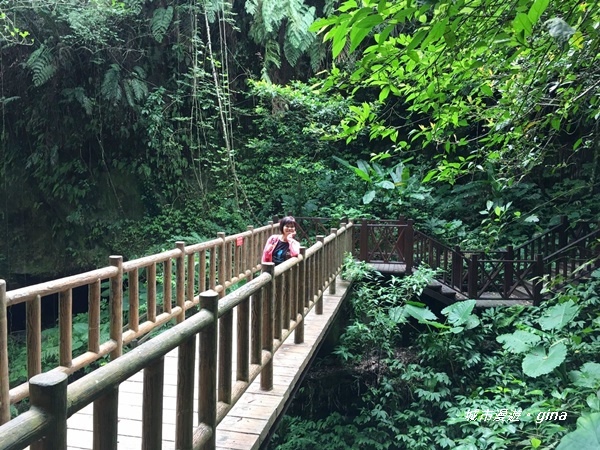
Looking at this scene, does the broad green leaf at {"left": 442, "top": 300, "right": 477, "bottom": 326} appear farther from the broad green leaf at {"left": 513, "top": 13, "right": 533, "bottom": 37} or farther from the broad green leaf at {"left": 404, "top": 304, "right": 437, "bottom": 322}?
the broad green leaf at {"left": 513, "top": 13, "right": 533, "bottom": 37}

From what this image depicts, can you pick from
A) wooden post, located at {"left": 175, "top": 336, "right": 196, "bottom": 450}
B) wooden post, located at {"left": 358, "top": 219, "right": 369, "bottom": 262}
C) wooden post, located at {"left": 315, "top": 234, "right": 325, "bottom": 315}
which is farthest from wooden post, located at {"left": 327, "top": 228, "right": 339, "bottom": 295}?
wooden post, located at {"left": 175, "top": 336, "right": 196, "bottom": 450}

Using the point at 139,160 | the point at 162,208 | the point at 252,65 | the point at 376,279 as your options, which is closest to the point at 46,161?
the point at 139,160

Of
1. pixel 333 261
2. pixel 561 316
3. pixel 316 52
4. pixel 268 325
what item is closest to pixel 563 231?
pixel 561 316

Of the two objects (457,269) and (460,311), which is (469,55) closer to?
(460,311)

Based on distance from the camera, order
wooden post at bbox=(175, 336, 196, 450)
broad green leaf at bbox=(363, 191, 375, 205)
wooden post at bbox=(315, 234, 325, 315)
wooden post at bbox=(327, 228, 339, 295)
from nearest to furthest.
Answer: wooden post at bbox=(175, 336, 196, 450)
wooden post at bbox=(315, 234, 325, 315)
wooden post at bbox=(327, 228, 339, 295)
broad green leaf at bbox=(363, 191, 375, 205)

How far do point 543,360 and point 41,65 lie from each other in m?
9.42

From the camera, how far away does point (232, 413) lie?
2836mm

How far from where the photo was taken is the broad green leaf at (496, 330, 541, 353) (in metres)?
5.58

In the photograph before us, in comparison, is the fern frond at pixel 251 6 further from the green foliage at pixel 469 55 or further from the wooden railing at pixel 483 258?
the green foliage at pixel 469 55

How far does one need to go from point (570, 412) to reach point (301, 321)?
9.72 feet

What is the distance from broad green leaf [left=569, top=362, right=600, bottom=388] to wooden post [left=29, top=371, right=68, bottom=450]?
16.4ft

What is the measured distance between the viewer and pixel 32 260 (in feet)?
32.1

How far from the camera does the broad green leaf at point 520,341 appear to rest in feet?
18.3

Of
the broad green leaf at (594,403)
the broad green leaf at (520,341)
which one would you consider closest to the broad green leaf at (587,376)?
the broad green leaf at (594,403)
